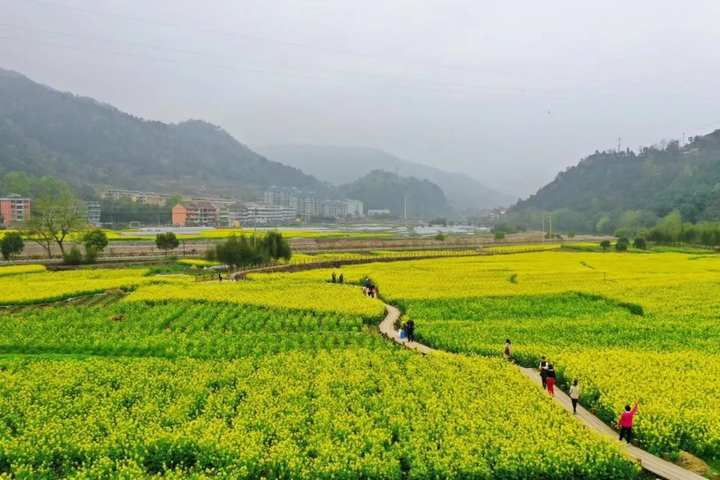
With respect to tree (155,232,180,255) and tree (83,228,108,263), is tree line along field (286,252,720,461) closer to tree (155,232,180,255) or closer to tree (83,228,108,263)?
tree (155,232,180,255)

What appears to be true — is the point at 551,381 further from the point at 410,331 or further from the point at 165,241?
the point at 165,241

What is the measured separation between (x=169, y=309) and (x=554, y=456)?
27001mm

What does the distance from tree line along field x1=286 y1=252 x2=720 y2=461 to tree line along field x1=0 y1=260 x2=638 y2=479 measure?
2.58 meters

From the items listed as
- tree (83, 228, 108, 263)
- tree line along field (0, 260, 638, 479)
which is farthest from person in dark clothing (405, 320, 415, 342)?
tree (83, 228, 108, 263)

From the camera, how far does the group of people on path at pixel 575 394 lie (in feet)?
54.7

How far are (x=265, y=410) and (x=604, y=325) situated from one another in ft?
71.3

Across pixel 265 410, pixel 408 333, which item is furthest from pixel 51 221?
pixel 265 410

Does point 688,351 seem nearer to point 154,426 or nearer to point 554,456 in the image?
point 554,456

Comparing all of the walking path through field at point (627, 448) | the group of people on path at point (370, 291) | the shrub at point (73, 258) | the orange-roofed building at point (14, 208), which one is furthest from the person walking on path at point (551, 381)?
the orange-roofed building at point (14, 208)

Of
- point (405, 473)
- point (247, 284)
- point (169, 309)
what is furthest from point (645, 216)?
point (405, 473)

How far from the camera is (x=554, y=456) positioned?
14.7 m

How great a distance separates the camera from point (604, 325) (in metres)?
31.6

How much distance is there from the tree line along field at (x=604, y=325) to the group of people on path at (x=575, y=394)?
373 mm

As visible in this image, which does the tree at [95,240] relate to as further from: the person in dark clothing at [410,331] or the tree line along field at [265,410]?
the person in dark clothing at [410,331]
